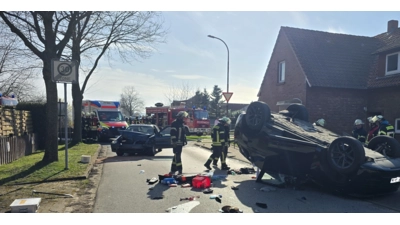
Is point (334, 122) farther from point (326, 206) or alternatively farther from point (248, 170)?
point (326, 206)

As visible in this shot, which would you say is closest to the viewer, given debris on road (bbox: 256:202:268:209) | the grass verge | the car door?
debris on road (bbox: 256:202:268:209)

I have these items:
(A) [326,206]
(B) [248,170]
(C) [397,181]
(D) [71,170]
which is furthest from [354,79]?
(D) [71,170]

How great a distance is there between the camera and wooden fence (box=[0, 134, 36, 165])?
10.1 m

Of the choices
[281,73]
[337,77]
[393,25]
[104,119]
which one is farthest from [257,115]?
[393,25]

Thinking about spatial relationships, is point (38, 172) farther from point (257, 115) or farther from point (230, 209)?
point (257, 115)

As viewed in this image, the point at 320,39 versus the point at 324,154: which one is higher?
the point at 320,39

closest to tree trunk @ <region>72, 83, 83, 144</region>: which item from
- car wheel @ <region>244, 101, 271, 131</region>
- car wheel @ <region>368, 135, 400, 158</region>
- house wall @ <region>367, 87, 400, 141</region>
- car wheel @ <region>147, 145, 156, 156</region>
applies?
car wheel @ <region>147, 145, 156, 156</region>

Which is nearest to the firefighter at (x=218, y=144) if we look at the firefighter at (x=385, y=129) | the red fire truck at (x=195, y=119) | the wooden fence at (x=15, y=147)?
the firefighter at (x=385, y=129)

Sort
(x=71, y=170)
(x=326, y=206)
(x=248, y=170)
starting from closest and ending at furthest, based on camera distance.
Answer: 1. (x=326, y=206)
2. (x=71, y=170)
3. (x=248, y=170)

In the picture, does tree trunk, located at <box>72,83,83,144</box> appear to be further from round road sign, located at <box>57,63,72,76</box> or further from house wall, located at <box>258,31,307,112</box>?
house wall, located at <box>258,31,307,112</box>

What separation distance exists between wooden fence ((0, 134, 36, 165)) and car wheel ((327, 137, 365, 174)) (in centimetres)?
933

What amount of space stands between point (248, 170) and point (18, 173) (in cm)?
606

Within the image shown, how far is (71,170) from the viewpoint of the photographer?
8.77 m

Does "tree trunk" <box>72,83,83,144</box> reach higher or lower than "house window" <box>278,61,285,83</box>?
lower
